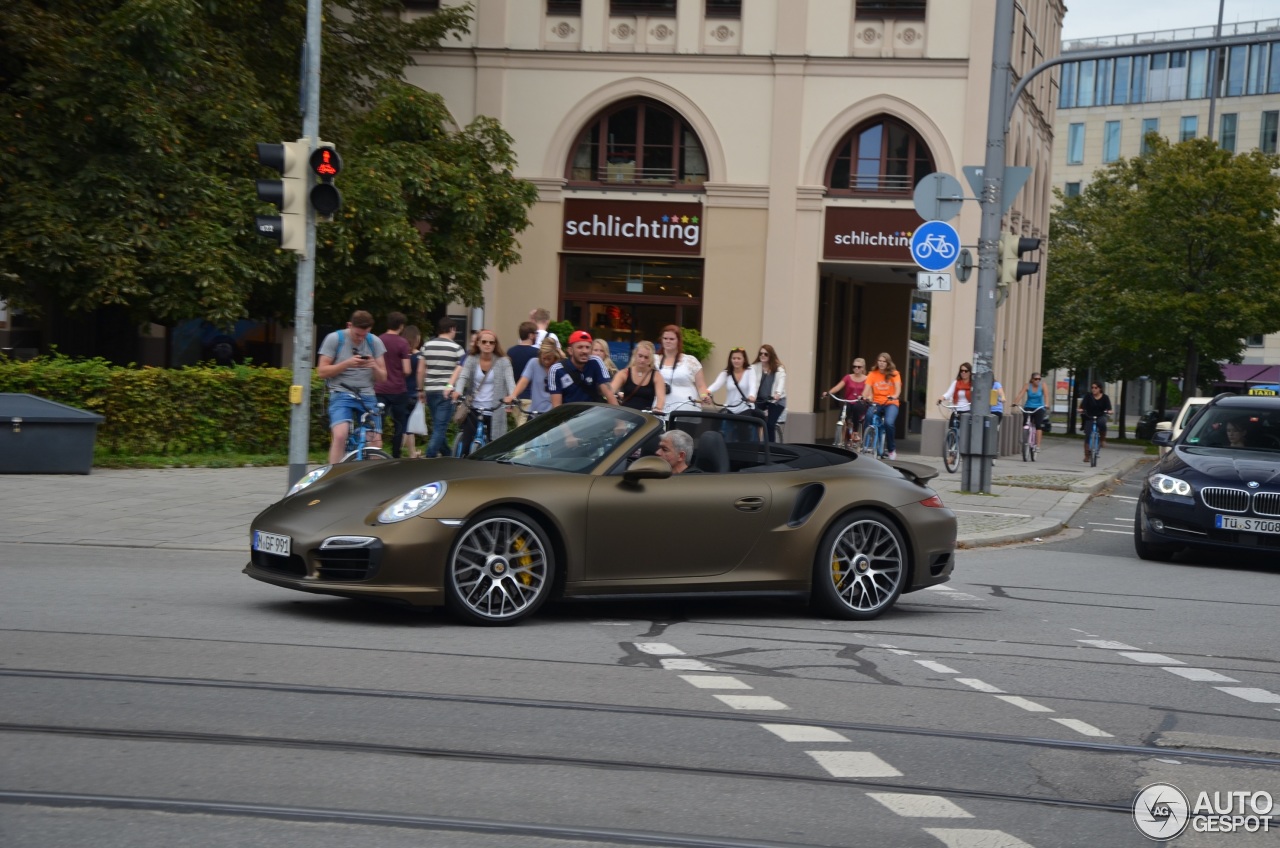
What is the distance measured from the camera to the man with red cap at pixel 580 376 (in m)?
15.1

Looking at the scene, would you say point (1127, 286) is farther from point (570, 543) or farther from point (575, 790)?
point (575, 790)

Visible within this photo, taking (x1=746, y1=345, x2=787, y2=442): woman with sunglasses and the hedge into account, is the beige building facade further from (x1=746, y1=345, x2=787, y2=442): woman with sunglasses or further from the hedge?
the hedge

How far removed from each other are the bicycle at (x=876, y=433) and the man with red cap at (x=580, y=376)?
997 centimetres

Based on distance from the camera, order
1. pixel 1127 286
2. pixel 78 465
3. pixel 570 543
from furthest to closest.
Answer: pixel 1127 286
pixel 78 465
pixel 570 543

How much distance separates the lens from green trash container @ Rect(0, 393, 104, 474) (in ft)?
52.8

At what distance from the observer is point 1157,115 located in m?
97.1

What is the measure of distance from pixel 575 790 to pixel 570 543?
3460 mm

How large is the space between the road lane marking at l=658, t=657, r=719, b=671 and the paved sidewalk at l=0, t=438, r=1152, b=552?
5137mm

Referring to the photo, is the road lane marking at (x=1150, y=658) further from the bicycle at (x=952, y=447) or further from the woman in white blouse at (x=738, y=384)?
the bicycle at (x=952, y=447)

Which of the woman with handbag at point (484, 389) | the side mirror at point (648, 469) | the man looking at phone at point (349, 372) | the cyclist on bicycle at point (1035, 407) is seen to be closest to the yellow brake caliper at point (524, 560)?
the side mirror at point (648, 469)

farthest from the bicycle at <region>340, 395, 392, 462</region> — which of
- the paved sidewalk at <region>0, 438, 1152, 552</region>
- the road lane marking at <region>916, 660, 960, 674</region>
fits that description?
the road lane marking at <region>916, 660, 960, 674</region>

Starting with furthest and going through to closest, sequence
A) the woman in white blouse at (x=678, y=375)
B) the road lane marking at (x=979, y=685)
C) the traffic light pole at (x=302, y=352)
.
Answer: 1. the woman in white blouse at (x=678, y=375)
2. the traffic light pole at (x=302, y=352)
3. the road lane marking at (x=979, y=685)

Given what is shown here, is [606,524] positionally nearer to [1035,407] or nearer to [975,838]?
[975,838]

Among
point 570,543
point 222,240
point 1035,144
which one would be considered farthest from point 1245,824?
point 1035,144
